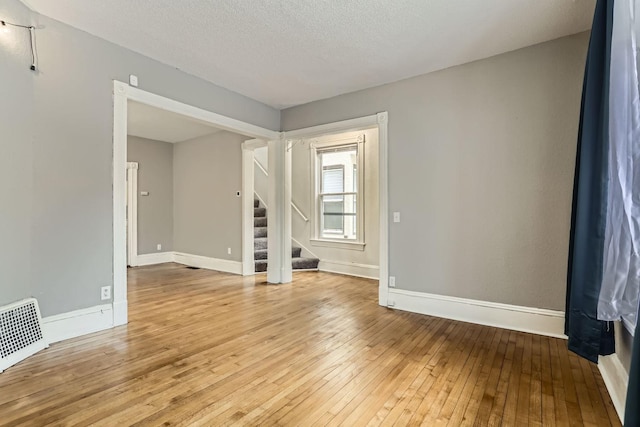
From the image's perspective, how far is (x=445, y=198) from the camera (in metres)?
3.40

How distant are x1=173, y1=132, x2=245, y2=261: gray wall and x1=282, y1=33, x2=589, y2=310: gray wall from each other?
3031mm

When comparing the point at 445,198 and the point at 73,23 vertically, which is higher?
the point at 73,23

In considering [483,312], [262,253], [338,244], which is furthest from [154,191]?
[483,312]

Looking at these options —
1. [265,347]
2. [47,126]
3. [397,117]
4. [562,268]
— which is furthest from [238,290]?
[562,268]

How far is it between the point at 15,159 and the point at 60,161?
0.31 metres

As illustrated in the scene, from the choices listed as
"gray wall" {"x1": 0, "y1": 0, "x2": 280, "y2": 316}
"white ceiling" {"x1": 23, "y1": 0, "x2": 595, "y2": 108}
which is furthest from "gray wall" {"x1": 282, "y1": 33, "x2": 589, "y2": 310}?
"gray wall" {"x1": 0, "y1": 0, "x2": 280, "y2": 316}

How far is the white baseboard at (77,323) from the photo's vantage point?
260 centimetres

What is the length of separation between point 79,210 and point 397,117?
3360 mm

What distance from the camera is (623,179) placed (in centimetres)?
160

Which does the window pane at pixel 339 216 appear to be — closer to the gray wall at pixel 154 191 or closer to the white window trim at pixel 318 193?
the white window trim at pixel 318 193

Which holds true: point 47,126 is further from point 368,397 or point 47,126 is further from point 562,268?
point 562,268

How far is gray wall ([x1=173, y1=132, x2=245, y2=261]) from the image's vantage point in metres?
5.75

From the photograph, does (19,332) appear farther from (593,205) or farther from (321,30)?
(593,205)

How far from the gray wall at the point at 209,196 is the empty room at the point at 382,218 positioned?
151 centimetres
